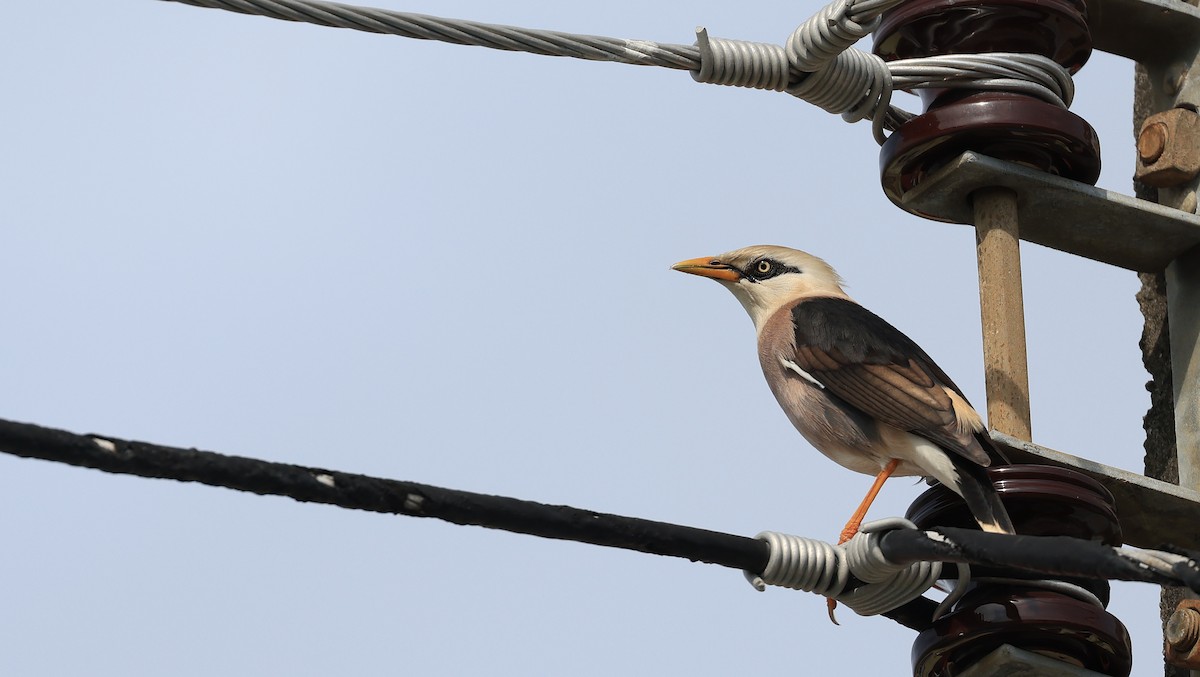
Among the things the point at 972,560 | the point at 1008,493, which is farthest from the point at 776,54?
the point at 972,560

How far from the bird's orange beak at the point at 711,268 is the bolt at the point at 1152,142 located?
183cm

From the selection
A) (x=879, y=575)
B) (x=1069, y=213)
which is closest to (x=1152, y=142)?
(x=1069, y=213)

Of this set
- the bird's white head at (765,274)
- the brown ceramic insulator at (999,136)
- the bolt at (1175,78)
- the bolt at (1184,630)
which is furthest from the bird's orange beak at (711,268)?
the bolt at (1184,630)

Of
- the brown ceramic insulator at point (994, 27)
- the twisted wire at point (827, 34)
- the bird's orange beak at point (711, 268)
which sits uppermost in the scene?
the brown ceramic insulator at point (994, 27)

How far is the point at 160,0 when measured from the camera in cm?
544

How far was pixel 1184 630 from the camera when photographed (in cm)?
636

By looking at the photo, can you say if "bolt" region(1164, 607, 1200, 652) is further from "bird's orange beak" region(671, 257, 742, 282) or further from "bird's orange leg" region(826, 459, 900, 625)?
"bird's orange beak" region(671, 257, 742, 282)

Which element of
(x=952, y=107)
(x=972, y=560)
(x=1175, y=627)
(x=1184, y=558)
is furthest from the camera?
(x=952, y=107)

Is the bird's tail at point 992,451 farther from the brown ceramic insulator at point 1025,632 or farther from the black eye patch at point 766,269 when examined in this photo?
the black eye patch at point 766,269

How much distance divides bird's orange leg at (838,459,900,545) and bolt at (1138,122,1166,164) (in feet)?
5.01

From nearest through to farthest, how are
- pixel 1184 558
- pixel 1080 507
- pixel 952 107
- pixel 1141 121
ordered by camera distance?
pixel 1184 558 → pixel 1080 507 → pixel 952 107 → pixel 1141 121

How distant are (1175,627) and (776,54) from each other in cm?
236

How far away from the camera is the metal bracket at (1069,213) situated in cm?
691

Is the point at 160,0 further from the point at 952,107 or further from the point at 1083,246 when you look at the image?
the point at 1083,246
